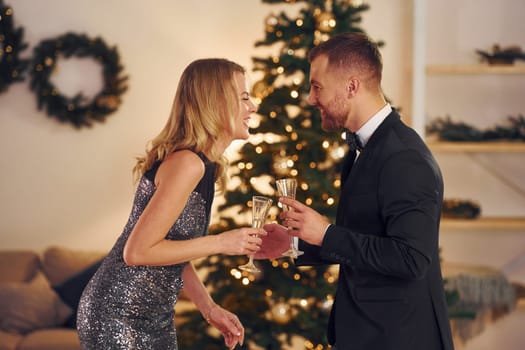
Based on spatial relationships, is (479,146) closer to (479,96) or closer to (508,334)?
(479,96)

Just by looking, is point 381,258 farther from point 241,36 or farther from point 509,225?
point 241,36

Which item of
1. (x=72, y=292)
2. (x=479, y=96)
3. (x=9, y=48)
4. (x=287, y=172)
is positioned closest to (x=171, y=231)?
(x=287, y=172)

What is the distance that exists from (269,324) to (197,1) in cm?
244

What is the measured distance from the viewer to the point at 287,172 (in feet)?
14.1

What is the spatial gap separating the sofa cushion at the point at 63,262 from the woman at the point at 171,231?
263cm

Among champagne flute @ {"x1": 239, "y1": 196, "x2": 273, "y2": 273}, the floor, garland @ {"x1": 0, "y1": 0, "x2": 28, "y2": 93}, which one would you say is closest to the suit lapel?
champagne flute @ {"x1": 239, "y1": 196, "x2": 273, "y2": 273}

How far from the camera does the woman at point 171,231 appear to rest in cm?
233

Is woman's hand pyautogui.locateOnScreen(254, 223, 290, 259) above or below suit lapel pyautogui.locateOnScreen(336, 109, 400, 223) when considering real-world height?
below

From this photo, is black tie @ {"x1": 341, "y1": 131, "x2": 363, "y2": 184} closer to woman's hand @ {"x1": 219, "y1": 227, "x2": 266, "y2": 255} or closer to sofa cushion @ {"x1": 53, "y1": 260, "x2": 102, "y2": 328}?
woman's hand @ {"x1": 219, "y1": 227, "x2": 266, "y2": 255}

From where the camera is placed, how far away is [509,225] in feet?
16.7

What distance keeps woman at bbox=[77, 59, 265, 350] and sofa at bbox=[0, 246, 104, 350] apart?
2.20 m

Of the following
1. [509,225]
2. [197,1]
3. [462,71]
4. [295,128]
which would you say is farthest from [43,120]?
[509,225]

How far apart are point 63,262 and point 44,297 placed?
1.16 ft

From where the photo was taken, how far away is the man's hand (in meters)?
2.29
